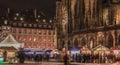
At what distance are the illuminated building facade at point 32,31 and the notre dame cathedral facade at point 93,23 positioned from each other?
3292 cm

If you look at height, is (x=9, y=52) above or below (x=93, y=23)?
below

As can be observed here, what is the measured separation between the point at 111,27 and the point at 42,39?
75.9 metres

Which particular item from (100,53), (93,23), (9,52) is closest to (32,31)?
(93,23)

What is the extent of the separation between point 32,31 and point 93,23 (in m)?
62.1

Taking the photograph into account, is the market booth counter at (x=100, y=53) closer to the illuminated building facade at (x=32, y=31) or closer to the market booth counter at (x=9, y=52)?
the market booth counter at (x=9, y=52)

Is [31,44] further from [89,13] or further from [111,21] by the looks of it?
[111,21]

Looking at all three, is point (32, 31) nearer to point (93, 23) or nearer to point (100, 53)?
point (93, 23)

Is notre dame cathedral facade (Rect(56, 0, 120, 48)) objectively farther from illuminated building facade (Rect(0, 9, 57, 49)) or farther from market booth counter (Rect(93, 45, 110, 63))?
illuminated building facade (Rect(0, 9, 57, 49))

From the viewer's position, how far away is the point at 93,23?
98.4 meters

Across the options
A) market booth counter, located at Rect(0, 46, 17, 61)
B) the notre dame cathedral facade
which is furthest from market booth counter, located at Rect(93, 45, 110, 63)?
market booth counter, located at Rect(0, 46, 17, 61)

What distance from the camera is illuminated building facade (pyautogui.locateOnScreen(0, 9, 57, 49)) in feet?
495

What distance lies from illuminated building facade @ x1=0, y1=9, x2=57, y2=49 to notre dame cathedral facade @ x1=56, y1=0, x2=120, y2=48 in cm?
3292

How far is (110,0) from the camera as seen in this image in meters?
92.5

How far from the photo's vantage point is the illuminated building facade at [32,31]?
5935 inches
